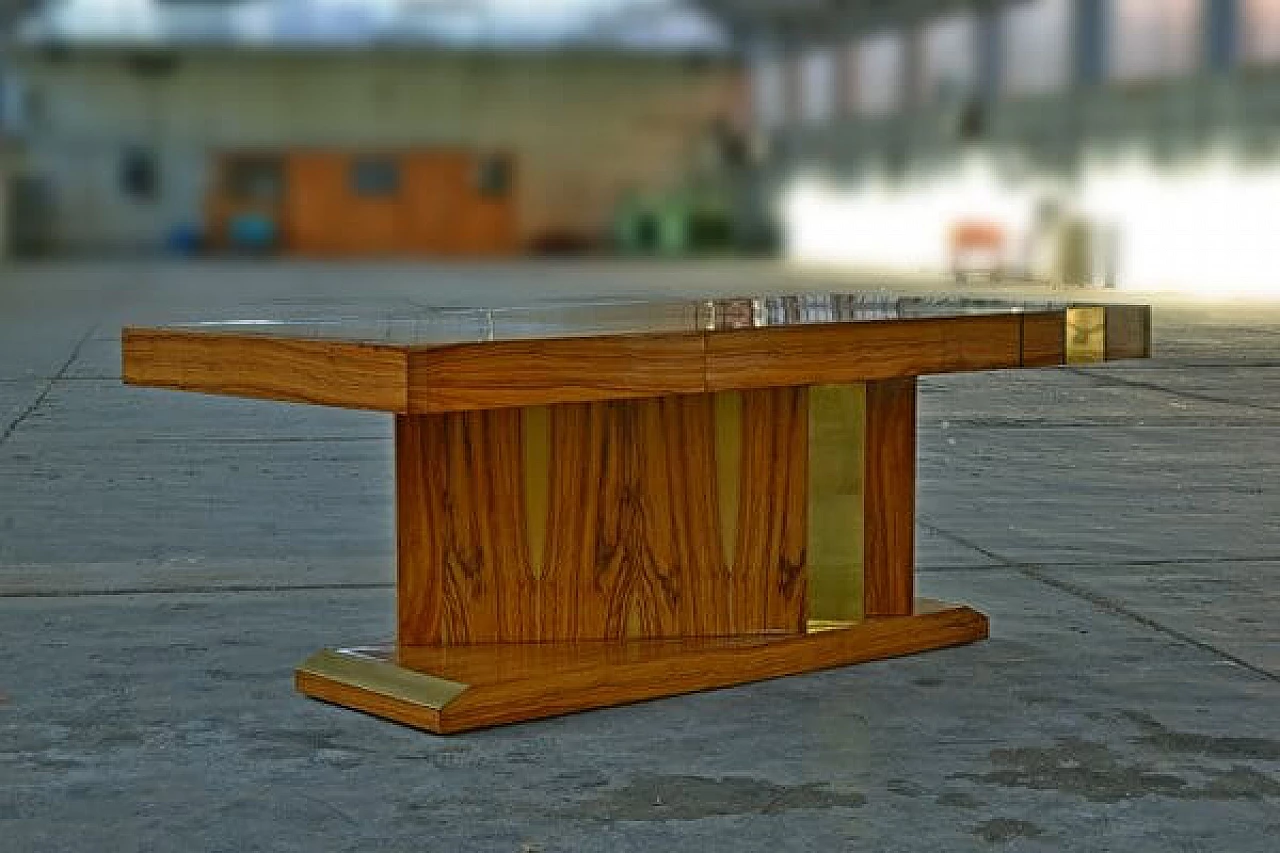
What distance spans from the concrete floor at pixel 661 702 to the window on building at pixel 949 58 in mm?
29624

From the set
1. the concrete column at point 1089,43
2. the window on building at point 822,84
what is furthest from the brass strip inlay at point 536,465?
the window on building at point 822,84

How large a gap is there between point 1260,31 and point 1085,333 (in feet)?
76.8

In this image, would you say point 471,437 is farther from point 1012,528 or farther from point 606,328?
point 1012,528

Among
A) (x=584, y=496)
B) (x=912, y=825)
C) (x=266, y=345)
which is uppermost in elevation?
(x=266, y=345)

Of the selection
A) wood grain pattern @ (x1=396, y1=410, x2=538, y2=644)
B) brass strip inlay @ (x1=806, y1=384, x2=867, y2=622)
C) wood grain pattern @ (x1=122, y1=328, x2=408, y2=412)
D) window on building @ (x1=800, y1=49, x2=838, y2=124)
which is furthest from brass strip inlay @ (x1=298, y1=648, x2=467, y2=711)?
window on building @ (x1=800, y1=49, x2=838, y2=124)

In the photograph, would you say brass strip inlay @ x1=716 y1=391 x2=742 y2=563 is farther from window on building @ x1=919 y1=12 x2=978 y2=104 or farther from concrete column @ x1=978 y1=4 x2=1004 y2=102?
window on building @ x1=919 y1=12 x2=978 y2=104

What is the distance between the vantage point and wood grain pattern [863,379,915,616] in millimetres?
5555

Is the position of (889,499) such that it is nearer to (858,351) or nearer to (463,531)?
(858,351)

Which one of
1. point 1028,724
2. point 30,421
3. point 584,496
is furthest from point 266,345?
point 30,421

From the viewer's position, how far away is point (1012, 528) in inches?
299

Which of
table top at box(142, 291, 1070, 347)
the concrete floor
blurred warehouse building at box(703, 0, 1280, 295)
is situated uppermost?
blurred warehouse building at box(703, 0, 1280, 295)

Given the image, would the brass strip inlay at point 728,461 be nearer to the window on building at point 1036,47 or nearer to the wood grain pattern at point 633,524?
the wood grain pattern at point 633,524

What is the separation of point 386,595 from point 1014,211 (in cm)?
3130

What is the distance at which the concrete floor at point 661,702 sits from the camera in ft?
12.8
